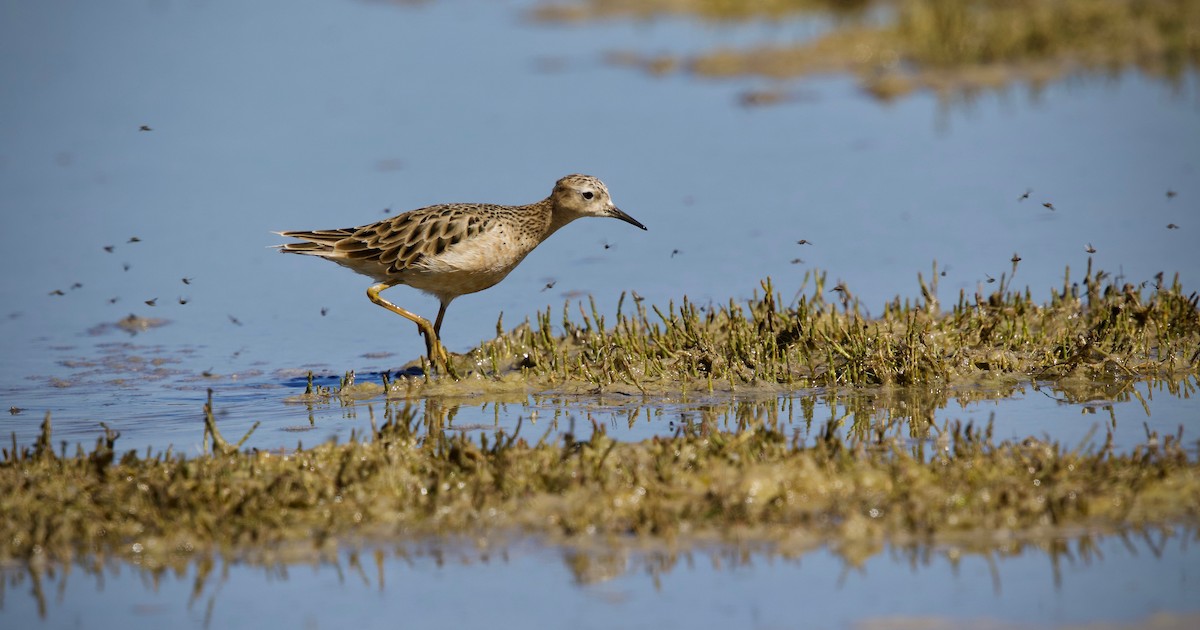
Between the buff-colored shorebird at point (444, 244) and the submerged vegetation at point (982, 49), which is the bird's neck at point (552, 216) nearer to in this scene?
the buff-colored shorebird at point (444, 244)

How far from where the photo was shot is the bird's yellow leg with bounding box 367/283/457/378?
40.8ft

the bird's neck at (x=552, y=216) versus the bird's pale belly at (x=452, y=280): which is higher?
the bird's neck at (x=552, y=216)

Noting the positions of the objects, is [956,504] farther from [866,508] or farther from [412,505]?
[412,505]

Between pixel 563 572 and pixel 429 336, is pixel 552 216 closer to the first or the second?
pixel 429 336

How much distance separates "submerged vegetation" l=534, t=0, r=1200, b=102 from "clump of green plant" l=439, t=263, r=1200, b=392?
10997 mm

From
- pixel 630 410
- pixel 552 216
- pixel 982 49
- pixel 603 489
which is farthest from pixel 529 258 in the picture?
pixel 982 49

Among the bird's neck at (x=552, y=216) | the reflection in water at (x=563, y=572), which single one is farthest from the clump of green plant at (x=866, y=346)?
the reflection in water at (x=563, y=572)

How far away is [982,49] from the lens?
24.2 meters

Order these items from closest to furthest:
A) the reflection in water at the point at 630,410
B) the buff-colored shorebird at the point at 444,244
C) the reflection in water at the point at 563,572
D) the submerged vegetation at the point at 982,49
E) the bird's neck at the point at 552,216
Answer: the reflection in water at the point at 563,572
the reflection in water at the point at 630,410
the buff-colored shorebird at the point at 444,244
the bird's neck at the point at 552,216
the submerged vegetation at the point at 982,49

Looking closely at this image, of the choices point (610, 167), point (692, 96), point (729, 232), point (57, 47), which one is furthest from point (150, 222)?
point (57, 47)

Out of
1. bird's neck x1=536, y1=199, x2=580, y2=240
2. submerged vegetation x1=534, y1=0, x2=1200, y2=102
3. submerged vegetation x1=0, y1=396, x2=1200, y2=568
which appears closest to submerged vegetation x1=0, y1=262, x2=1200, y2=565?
submerged vegetation x1=0, y1=396, x2=1200, y2=568

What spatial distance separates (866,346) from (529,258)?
6.12 m

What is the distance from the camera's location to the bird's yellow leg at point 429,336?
12448 millimetres

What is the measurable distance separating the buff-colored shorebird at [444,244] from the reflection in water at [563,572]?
427cm
